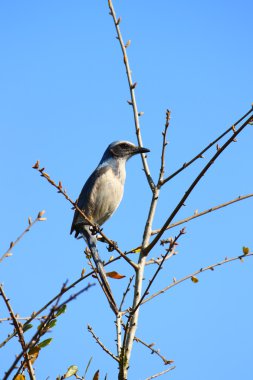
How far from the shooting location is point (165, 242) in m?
3.75

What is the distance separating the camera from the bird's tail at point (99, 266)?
3438mm

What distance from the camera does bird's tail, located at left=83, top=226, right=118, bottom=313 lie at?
3438 mm

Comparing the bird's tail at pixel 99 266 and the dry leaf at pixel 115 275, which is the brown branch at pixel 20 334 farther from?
the dry leaf at pixel 115 275

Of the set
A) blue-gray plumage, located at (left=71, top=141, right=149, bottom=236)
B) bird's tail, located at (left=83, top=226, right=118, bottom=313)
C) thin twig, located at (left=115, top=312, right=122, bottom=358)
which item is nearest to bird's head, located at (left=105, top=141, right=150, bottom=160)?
blue-gray plumage, located at (left=71, top=141, right=149, bottom=236)

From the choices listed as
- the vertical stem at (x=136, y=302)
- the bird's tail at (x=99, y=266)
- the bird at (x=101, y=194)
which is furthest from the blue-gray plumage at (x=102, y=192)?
the vertical stem at (x=136, y=302)

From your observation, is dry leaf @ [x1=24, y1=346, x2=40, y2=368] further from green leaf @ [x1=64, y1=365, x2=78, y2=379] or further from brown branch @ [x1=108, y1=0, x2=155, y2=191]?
brown branch @ [x1=108, y1=0, x2=155, y2=191]

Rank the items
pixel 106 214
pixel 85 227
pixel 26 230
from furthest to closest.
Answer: pixel 106 214
pixel 85 227
pixel 26 230

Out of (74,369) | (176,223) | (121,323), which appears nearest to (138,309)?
(121,323)

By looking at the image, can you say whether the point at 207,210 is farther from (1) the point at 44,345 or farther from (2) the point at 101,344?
(1) the point at 44,345

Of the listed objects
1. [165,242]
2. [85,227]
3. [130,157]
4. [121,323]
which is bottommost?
[121,323]

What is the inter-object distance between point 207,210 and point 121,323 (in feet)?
3.35

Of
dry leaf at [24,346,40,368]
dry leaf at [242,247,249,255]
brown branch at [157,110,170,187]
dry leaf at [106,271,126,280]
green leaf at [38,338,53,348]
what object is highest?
brown branch at [157,110,170,187]

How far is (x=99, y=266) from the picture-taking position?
4.57 meters

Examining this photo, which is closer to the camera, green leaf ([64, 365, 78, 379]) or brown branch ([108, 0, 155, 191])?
green leaf ([64, 365, 78, 379])
